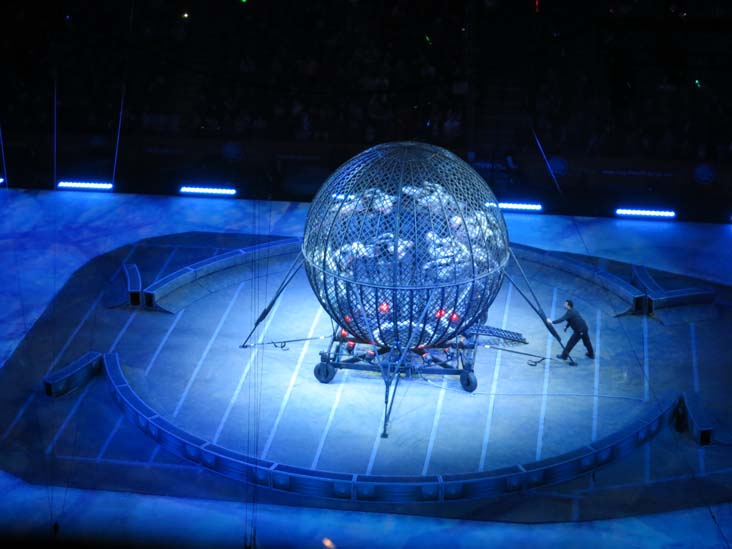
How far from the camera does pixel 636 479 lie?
14586 mm

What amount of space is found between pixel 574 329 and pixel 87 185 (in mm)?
12850

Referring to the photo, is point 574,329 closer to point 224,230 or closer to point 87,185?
point 224,230

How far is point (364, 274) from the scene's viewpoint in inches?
602

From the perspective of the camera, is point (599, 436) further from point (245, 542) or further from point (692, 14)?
point (692, 14)

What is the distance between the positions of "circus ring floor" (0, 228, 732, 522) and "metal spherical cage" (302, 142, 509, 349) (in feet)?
4.47

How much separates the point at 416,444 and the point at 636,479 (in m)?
3.00

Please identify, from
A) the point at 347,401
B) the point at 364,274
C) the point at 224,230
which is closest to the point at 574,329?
the point at 347,401

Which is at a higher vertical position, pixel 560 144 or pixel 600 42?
pixel 600 42

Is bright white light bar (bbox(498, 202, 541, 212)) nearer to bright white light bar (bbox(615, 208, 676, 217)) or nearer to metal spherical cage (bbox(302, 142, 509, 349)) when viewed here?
bright white light bar (bbox(615, 208, 676, 217))

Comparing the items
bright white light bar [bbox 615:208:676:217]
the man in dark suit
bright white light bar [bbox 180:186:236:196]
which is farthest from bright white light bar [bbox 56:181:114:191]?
→ the man in dark suit

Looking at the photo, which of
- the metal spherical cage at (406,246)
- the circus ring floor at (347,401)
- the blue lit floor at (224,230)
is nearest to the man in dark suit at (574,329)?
the circus ring floor at (347,401)

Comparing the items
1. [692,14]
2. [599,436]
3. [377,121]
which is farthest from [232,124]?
[599,436]

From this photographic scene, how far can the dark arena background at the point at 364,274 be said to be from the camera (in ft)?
46.9

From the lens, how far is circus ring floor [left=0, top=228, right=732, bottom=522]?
14625mm
